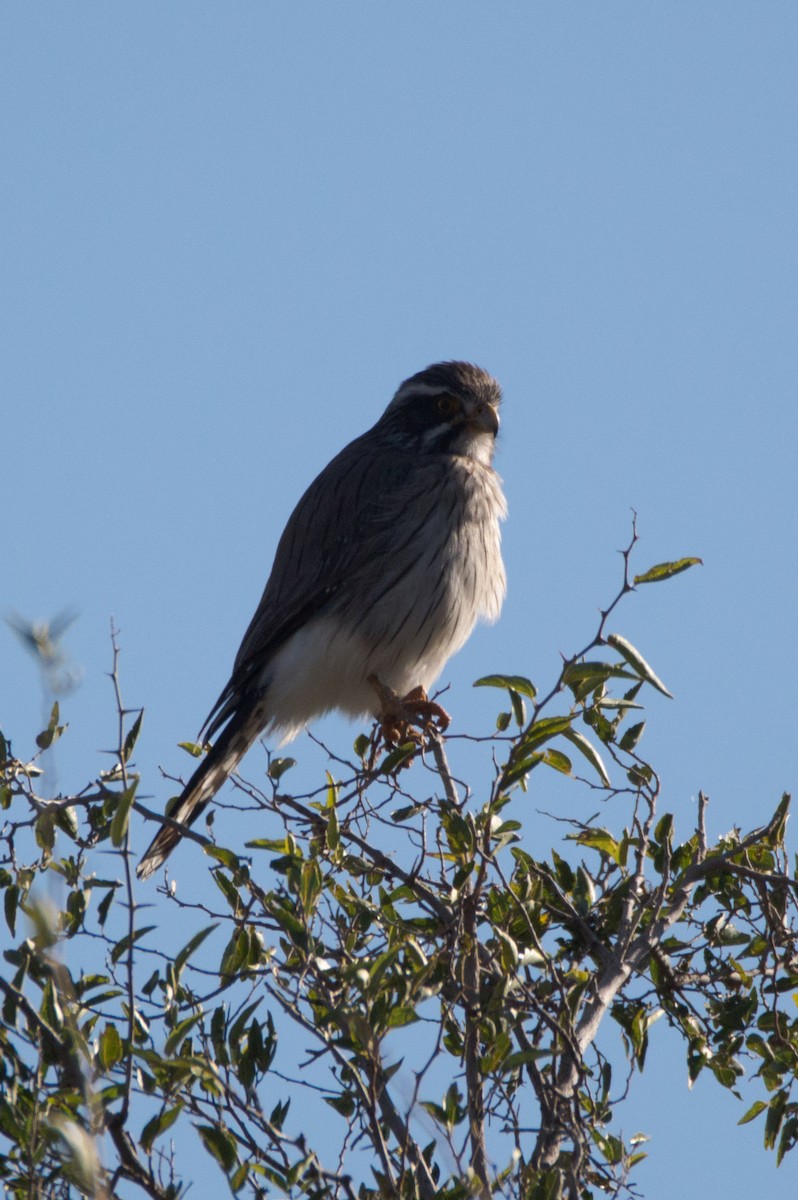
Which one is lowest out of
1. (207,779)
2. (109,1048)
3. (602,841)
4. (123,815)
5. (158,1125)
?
(158,1125)

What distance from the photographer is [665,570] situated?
354 centimetres

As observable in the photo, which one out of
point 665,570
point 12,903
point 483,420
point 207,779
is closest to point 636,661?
point 665,570

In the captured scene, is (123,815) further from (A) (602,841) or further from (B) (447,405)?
(B) (447,405)

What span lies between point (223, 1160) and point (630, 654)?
4.66 ft

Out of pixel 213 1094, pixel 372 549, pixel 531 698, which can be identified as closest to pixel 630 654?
pixel 531 698

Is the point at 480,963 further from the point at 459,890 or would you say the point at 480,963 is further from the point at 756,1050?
the point at 756,1050

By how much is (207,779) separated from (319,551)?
47.4 inches

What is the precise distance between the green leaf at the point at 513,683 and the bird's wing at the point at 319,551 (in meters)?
2.29

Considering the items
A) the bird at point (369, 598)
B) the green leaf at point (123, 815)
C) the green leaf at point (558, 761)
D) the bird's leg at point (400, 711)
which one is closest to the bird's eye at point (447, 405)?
the bird at point (369, 598)

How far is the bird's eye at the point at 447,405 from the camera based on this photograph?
676 cm

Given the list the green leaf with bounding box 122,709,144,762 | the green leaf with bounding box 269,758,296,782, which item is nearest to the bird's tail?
the green leaf with bounding box 269,758,296,782

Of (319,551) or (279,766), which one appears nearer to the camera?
(279,766)

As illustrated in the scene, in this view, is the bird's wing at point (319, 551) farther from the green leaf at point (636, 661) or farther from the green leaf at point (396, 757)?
the green leaf at point (636, 661)

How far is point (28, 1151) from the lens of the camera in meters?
2.70
